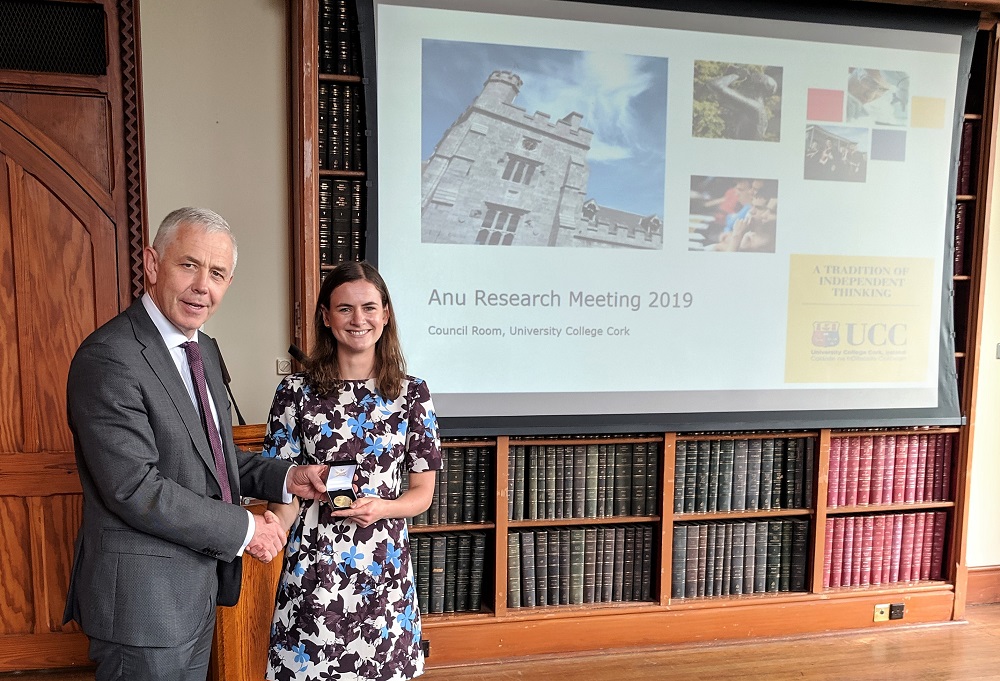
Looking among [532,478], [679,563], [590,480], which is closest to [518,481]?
[532,478]

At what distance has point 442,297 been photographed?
3053 mm

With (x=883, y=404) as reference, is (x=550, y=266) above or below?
above

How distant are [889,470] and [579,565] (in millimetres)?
1605

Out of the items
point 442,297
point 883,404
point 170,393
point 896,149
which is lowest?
point 883,404

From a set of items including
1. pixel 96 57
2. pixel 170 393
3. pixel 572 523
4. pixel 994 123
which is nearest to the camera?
pixel 170 393

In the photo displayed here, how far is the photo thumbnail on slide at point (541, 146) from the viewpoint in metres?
2.98

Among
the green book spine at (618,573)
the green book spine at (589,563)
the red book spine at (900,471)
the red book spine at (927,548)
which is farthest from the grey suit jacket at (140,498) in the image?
the red book spine at (927,548)

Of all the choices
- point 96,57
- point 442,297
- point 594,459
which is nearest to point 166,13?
point 96,57

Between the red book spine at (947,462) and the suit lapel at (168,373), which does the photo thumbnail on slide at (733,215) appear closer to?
the red book spine at (947,462)

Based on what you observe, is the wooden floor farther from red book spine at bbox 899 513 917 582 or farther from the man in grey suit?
the man in grey suit

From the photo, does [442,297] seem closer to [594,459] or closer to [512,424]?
[512,424]

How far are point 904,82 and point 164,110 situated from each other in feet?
10.7

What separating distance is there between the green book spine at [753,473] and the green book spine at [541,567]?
97 cm

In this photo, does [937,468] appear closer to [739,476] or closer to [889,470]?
[889,470]
